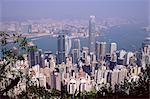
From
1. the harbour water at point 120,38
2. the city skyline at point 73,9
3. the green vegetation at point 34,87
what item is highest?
the city skyline at point 73,9

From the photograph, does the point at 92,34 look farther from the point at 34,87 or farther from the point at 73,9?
the point at 34,87

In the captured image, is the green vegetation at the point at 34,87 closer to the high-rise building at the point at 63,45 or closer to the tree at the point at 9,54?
the tree at the point at 9,54

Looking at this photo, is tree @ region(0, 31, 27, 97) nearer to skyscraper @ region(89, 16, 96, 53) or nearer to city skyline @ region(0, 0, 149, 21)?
city skyline @ region(0, 0, 149, 21)

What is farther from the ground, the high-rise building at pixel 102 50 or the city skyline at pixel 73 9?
the city skyline at pixel 73 9

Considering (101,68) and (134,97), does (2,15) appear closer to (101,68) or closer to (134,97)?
(101,68)

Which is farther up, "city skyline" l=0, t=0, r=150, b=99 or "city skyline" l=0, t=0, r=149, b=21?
"city skyline" l=0, t=0, r=149, b=21

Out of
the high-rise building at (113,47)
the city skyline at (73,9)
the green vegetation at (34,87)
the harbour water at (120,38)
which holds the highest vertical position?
the city skyline at (73,9)

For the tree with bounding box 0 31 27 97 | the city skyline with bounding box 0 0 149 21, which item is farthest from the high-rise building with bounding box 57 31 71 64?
the tree with bounding box 0 31 27 97

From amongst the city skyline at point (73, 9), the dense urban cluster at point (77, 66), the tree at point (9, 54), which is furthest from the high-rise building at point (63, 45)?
the tree at point (9, 54)

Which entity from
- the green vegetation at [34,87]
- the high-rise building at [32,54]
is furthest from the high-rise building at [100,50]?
the high-rise building at [32,54]
